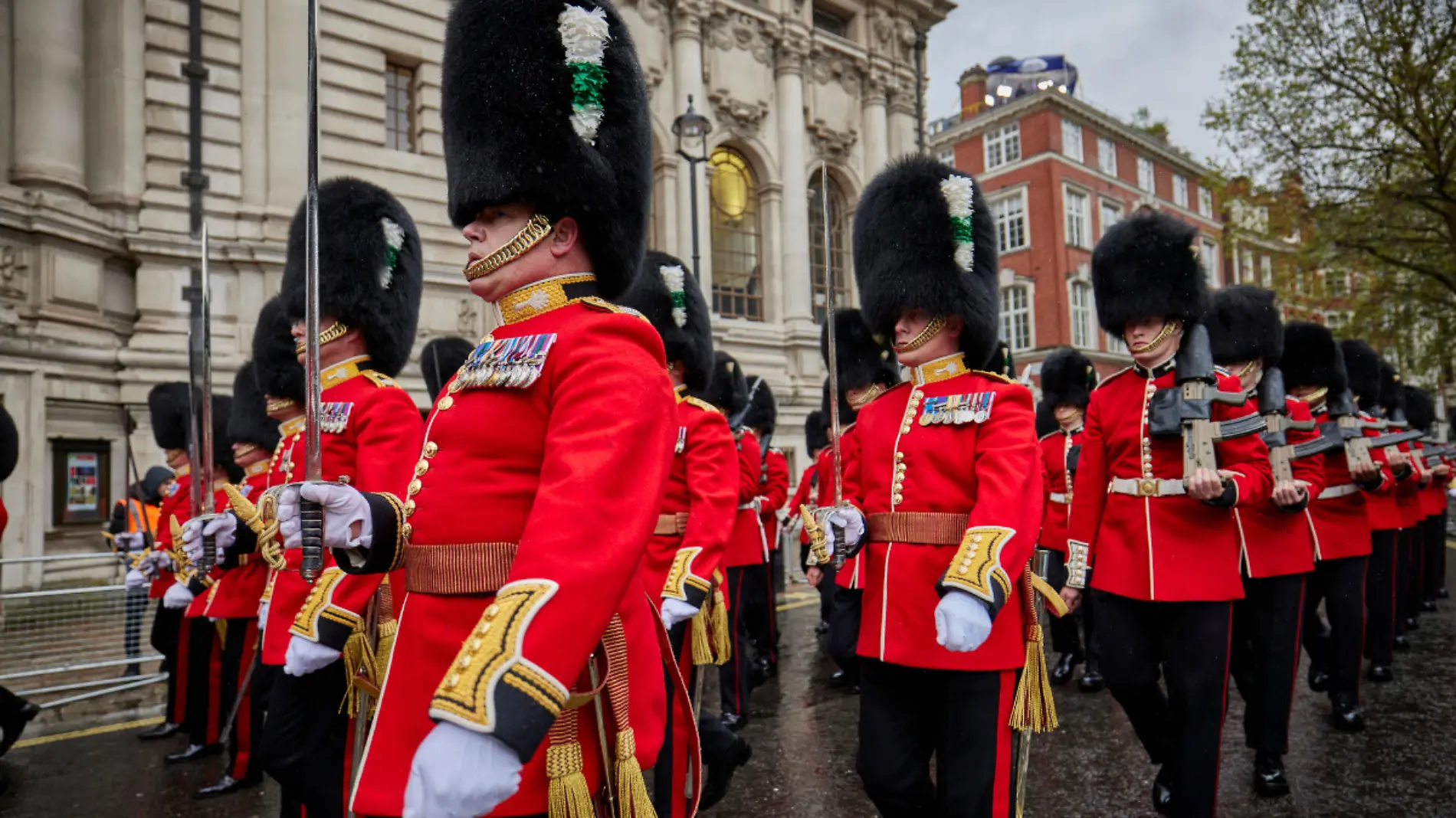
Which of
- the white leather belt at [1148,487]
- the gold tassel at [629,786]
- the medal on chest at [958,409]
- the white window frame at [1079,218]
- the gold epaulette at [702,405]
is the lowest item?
the gold tassel at [629,786]

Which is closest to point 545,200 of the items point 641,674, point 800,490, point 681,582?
point 641,674

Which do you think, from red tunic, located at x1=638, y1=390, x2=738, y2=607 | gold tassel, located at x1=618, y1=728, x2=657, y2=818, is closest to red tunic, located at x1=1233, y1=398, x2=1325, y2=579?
red tunic, located at x1=638, y1=390, x2=738, y2=607

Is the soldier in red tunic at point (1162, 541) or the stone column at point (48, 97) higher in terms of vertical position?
the stone column at point (48, 97)

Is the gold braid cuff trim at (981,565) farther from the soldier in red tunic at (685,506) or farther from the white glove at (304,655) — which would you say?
the white glove at (304,655)

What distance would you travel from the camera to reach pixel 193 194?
1295cm

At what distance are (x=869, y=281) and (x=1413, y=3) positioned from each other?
16.7 metres

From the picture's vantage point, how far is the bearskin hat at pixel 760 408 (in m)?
10.4

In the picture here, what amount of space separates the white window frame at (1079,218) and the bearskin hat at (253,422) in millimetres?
33857

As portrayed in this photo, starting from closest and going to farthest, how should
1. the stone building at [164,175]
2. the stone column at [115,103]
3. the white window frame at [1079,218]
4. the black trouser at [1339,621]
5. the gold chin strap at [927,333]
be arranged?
1. the gold chin strap at [927,333]
2. the black trouser at [1339,621]
3. the stone building at [164,175]
4. the stone column at [115,103]
5. the white window frame at [1079,218]

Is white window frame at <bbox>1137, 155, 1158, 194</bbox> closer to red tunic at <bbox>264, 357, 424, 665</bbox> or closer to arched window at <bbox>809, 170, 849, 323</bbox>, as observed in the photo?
arched window at <bbox>809, 170, 849, 323</bbox>

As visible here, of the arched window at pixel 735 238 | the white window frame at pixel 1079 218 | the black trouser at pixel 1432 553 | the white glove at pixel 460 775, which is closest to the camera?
the white glove at pixel 460 775

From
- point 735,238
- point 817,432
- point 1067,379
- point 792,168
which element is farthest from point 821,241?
point 1067,379

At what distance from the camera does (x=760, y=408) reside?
1063cm

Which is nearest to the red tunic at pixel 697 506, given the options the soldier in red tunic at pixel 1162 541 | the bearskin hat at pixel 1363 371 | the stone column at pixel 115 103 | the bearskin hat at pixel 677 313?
the bearskin hat at pixel 677 313
